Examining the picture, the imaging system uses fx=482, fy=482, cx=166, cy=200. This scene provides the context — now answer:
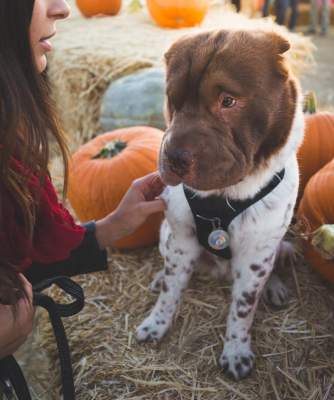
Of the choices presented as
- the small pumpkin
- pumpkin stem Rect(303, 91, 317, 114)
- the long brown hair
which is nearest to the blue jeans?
pumpkin stem Rect(303, 91, 317, 114)

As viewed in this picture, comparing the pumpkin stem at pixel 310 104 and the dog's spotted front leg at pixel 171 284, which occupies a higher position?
the pumpkin stem at pixel 310 104

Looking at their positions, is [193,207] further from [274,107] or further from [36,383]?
[36,383]

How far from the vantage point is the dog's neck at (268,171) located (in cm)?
196

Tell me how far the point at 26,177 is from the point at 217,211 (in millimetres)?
→ 810

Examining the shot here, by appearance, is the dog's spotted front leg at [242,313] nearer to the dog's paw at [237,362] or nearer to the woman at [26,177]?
the dog's paw at [237,362]

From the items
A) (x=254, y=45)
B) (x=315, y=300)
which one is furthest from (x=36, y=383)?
(x=254, y=45)

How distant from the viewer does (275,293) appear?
266 cm

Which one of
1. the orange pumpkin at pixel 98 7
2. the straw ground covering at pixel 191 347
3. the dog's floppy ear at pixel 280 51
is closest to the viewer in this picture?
the dog's floppy ear at pixel 280 51

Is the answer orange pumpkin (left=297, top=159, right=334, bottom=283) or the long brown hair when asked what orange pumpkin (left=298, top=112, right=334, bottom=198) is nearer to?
orange pumpkin (left=297, top=159, right=334, bottom=283)

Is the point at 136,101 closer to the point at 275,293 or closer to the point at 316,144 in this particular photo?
the point at 316,144

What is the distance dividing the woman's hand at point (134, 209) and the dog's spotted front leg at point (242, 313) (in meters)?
0.47

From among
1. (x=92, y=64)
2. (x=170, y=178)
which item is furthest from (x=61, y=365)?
(x=92, y=64)

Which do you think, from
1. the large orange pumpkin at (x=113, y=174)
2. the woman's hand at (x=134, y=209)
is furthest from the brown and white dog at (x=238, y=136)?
the large orange pumpkin at (x=113, y=174)

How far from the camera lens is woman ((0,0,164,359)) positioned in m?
1.54
